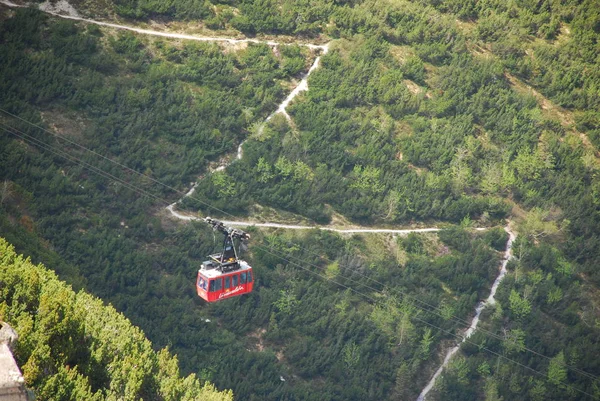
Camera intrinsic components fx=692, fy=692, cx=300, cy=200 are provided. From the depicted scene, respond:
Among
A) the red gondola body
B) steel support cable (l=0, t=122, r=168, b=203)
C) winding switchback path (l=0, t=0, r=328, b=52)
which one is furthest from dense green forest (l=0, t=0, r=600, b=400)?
the red gondola body

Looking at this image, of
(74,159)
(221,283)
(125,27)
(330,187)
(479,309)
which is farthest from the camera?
(125,27)

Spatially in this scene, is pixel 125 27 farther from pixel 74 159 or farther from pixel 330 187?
pixel 330 187

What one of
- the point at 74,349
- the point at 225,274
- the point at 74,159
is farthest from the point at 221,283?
the point at 74,159

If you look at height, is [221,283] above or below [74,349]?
below

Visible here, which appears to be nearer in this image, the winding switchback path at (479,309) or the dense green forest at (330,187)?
the dense green forest at (330,187)

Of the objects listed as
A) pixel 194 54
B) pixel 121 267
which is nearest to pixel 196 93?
pixel 194 54

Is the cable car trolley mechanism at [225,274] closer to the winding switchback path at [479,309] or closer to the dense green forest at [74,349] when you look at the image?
the dense green forest at [74,349]

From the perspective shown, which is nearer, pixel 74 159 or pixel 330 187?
pixel 74 159

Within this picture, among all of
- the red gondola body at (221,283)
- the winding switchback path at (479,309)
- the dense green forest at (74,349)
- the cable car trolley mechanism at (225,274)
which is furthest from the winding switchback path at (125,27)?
the dense green forest at (74,349)
